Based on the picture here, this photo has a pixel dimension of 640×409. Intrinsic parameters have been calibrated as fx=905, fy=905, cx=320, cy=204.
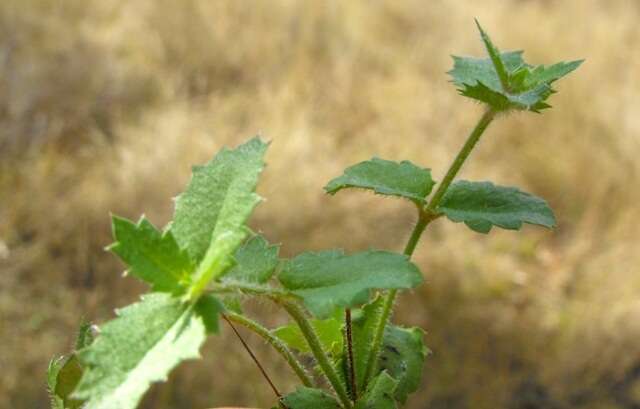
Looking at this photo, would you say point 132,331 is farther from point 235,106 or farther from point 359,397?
point 235,106

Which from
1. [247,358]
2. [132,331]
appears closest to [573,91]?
[247,358]

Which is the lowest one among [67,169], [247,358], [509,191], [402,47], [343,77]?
[509,191]

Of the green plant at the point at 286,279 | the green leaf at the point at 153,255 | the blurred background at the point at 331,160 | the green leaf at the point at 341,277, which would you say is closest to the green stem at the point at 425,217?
the green plant at the point at 286,279

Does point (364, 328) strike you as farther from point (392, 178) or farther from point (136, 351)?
point (136, 351)

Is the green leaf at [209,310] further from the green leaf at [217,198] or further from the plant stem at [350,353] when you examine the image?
the plant stem at [350,353]

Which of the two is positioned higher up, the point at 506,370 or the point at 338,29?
the point at 338,29

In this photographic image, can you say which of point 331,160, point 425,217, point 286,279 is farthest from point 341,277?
point 331,160
